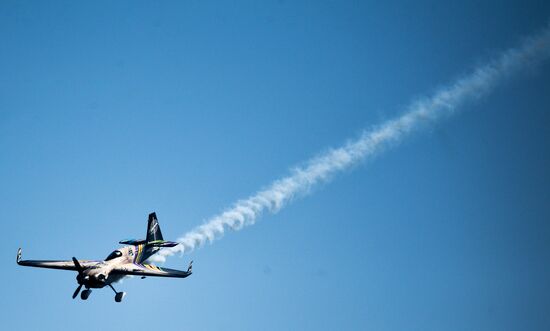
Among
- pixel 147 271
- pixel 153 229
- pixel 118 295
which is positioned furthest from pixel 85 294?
pixel 153 229

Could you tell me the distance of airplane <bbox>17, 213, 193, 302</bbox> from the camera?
256ft

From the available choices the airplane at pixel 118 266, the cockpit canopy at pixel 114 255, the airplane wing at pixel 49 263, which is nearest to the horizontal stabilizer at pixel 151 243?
the airplane at pixel 118 266

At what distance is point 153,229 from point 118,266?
15.3 metres

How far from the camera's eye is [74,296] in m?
77.8

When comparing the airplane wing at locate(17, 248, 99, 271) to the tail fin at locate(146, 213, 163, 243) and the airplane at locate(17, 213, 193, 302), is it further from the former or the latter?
the tail fin at locate(146, 213, 163, 243)

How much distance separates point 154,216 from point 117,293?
20.1 meters

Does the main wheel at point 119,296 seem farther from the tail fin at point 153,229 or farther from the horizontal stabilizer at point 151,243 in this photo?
the tail fin at point 153,229

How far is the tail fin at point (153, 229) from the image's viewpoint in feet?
319

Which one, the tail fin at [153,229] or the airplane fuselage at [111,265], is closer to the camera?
the airplane fuselage at [111,265]

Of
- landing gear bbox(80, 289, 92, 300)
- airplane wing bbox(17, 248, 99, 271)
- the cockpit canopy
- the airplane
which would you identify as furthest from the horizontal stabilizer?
A: landing gear bbox(80, 289, 92, 300)

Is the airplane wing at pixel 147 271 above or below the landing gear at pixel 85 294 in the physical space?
above

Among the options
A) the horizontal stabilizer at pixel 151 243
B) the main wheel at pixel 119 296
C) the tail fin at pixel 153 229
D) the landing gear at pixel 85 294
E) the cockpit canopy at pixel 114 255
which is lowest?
the main wheel at pixel 119 296

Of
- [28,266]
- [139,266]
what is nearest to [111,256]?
[139,266]

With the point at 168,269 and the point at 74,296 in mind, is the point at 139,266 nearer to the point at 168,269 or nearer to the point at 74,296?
the point at 168,269
